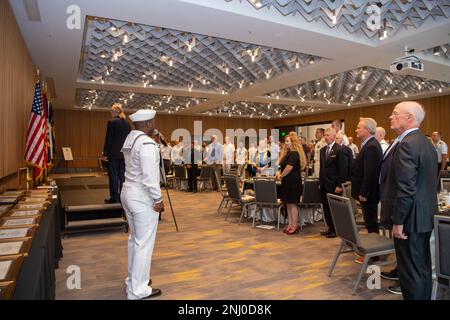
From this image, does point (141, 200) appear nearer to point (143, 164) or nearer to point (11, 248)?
point (143, 164)

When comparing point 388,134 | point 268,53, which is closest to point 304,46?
point 268,53

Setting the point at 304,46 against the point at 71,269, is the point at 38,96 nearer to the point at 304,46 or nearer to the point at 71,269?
the point at 71,269

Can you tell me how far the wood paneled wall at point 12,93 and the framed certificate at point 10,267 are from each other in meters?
3.33

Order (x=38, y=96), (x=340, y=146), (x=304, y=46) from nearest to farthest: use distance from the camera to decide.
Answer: (x=340, y=146), (x=38, y=96), (x=304, y=46)

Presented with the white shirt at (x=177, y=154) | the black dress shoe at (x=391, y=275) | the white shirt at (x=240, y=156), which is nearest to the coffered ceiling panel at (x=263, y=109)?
the white shirt at (x=240, y=156)

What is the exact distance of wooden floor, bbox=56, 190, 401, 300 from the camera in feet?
10.8

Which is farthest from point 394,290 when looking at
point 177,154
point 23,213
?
point 177,154

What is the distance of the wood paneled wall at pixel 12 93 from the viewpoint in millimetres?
4520

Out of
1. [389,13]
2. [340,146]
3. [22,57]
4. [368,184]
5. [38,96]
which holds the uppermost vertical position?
[389,13]

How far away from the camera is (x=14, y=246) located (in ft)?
6.23

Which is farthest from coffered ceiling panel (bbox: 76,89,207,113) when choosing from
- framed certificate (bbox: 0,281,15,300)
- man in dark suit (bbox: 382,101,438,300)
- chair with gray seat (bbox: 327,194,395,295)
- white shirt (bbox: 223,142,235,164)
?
framed certificate (bbox: 0,281,15,300)

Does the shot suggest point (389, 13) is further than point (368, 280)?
Yes

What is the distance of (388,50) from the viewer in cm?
734
